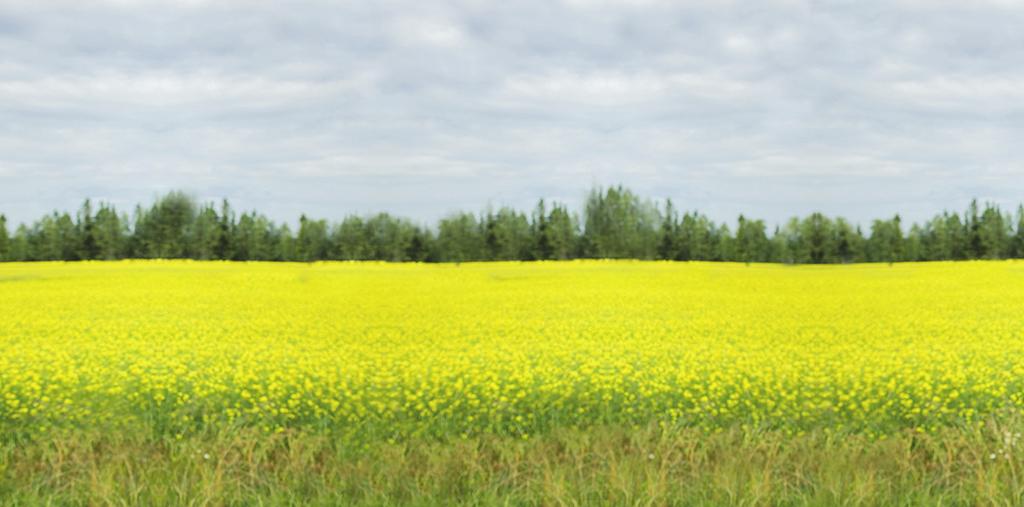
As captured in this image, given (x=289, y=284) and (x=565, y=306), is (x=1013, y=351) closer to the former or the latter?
(x=565, y=306)

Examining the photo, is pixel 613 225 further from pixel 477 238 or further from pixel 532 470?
pixel 532 470

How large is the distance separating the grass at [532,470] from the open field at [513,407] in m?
0.05

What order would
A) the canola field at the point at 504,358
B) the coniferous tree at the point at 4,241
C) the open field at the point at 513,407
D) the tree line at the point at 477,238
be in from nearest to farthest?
the open field at the point at 513,407
the canola field at the point at 504,358
the tree line at the point at 477,238
the coniferous tree at the point at 4,241

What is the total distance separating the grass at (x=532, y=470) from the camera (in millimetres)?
8203

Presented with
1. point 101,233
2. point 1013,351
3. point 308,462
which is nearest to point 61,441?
Result: point 308,462

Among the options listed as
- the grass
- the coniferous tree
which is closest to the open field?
the grass

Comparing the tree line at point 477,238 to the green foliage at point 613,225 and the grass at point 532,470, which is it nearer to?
the green foliage at point 613,225

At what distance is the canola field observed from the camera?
41.2 feet

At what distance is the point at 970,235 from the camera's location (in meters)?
77.5

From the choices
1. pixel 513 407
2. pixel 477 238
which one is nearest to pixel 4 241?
pixel 477 238

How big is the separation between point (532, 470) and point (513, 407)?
362cm

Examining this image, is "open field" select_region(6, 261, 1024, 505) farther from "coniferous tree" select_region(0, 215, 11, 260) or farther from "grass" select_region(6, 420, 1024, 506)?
"coniferous tree" select_region(0, 215, 11, 260)

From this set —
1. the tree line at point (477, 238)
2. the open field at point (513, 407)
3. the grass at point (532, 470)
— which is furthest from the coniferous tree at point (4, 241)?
the grass at point (532, 470)

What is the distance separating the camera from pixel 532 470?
9328 millimetres
